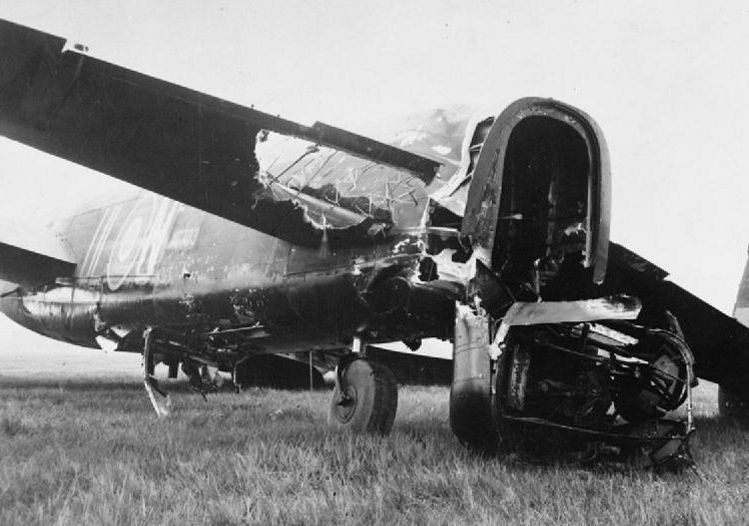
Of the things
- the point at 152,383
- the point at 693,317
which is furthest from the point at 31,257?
the point at 693,317

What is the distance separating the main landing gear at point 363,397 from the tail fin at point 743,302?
154 inches

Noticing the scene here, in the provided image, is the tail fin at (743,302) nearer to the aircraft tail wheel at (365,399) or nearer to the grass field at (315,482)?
the grass field at (315,482)

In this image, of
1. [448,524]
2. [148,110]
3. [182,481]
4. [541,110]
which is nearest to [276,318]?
[148,110]

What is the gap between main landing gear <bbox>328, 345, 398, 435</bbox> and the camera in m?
4.81

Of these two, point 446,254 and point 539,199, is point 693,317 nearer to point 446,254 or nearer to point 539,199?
point 539,199

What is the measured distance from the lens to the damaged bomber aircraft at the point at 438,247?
3820 millimetres

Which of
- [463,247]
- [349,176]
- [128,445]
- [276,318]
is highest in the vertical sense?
[349,176]

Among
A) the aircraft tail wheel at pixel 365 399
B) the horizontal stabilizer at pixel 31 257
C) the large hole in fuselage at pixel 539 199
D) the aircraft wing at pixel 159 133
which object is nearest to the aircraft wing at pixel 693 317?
the large hole in fuselage at pixel 539 199

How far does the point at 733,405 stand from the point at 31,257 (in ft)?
28.1

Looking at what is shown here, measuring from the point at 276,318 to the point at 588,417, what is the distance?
2.74 m

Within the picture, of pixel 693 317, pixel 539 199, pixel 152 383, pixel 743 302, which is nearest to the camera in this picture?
pixel 539 199

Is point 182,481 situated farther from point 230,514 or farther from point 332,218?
point 332,218

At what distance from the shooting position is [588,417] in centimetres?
425

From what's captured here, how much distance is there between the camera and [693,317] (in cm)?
505
